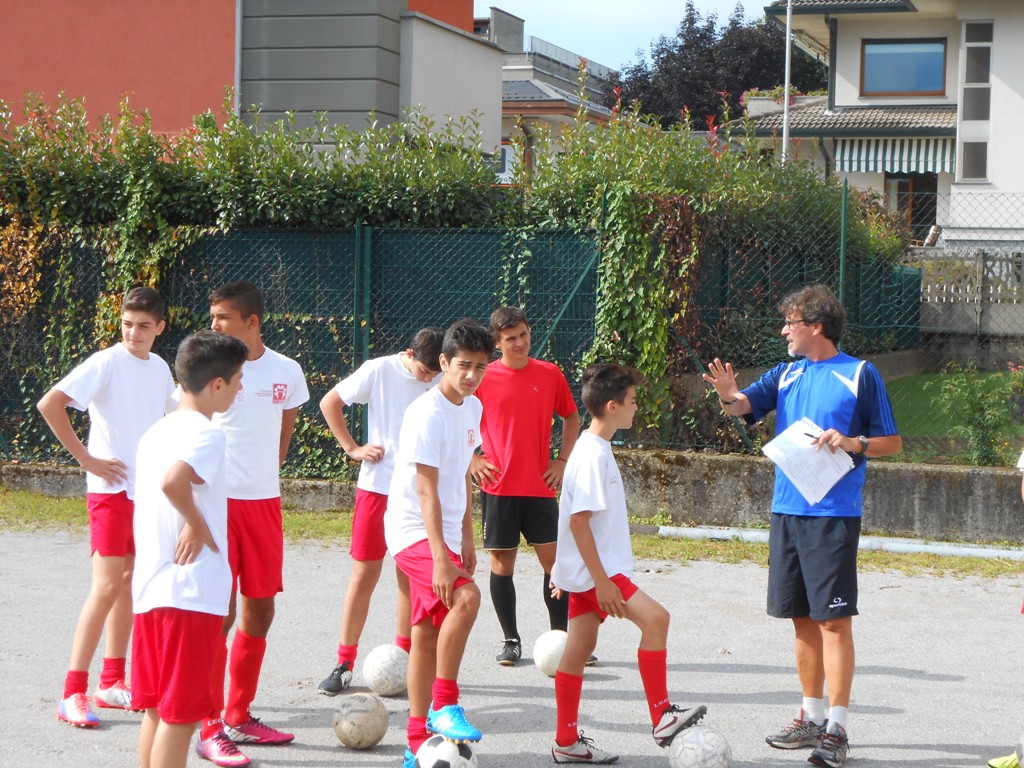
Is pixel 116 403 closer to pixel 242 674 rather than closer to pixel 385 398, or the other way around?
pixel 385 398

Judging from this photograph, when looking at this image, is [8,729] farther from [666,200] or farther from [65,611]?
[666,200]

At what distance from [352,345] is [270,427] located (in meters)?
5.58

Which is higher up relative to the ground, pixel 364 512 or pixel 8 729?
pixel 364 512

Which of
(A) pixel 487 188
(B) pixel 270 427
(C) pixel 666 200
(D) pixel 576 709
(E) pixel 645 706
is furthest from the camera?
(A) pixel 487 188

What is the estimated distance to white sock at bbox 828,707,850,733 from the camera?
5.00m

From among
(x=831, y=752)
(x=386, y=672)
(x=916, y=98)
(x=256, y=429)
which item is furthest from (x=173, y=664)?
(x=916, y=98)

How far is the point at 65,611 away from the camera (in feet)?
24.0

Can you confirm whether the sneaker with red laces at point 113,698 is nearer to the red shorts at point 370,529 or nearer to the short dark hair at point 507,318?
the red shorts at point 370,529

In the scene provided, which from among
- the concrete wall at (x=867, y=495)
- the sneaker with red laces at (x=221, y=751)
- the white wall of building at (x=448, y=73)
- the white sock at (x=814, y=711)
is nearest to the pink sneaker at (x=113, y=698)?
the sneaker with red laces at (x=221, y=751)

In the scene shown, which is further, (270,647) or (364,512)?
(270,647)

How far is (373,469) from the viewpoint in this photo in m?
6.04

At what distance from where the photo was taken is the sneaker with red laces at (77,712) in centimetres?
528

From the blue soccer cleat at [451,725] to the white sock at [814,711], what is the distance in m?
1.48

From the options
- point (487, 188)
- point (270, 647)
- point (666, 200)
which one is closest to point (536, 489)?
point (270, 647)
